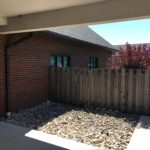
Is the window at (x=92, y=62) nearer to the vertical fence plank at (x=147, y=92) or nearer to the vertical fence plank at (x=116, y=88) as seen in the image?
the vertical fence plank at (x=116, y=88)

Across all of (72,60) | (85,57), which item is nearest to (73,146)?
(72,60)

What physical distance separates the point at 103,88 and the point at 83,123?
96.4 inches

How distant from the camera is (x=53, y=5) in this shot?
5602 millimetres

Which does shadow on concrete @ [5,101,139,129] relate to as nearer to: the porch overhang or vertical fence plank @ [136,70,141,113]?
vertical fence plank @ [136,70,141,113]

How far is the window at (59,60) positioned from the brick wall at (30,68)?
0.33 meters

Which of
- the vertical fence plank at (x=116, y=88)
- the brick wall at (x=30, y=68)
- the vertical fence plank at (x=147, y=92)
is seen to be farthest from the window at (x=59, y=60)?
the vertical fence plank at (x=147, y=92)

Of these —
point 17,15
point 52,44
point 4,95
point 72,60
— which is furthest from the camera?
point 72,60

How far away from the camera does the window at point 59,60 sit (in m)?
11.3

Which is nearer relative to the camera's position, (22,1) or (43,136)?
(22,1)

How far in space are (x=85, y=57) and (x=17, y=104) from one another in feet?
25.6

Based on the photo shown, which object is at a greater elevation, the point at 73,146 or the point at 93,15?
the point at 93,15

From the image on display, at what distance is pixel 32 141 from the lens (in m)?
5.76

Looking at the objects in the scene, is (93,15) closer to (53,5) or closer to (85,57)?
(53,5)

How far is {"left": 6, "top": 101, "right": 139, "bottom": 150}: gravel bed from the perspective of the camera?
19.9 feet
